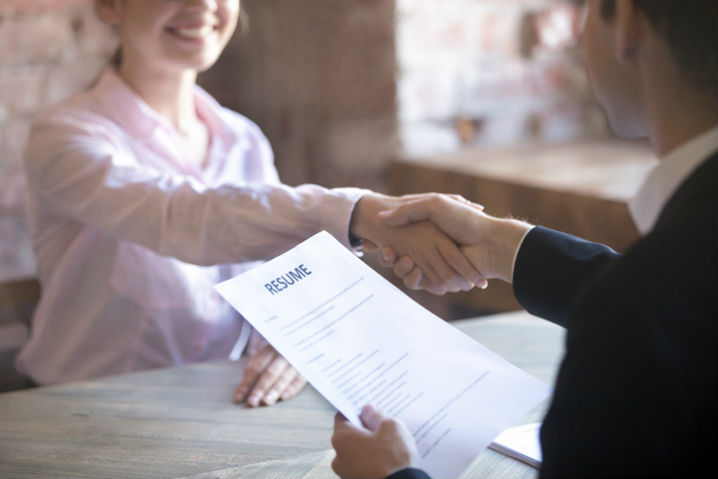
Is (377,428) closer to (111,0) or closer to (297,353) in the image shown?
(297,353)

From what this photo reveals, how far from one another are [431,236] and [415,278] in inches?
2.4

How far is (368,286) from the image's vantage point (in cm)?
81

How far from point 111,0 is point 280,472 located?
2.89 ft

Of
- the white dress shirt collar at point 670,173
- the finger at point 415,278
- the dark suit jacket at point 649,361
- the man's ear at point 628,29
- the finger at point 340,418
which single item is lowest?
the finger at point 415,278

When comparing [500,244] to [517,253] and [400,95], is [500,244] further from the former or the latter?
[400,95]

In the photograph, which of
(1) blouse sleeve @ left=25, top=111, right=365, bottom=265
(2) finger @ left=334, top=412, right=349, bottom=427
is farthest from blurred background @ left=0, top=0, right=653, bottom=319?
(2) finger @ left=334, top=412, right=349, bottom=427

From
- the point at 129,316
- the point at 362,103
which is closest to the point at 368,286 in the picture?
the point at 129,316

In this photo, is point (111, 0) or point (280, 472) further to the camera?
point (111, 0)

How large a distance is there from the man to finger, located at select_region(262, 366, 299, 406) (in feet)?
1.32

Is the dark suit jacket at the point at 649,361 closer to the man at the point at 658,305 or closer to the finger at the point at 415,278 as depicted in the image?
the man at the point at 658,305

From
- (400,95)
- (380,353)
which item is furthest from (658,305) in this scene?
(400,95)

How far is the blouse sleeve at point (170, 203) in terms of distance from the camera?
105cm

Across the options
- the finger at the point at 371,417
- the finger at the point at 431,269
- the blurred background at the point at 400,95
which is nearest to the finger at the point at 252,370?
the finger at the point at 431,269

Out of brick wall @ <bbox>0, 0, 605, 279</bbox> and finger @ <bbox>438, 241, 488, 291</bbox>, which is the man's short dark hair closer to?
finger @ <bbox>438, 241, 488, 291</bbox>
